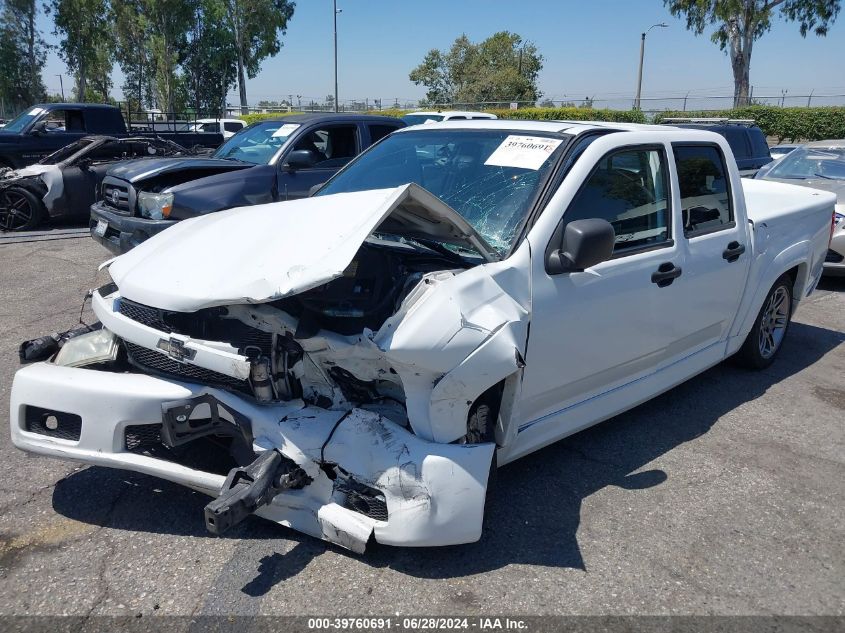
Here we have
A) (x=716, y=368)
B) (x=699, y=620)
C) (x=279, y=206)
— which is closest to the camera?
(x=699, y=620)

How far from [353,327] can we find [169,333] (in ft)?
2.62

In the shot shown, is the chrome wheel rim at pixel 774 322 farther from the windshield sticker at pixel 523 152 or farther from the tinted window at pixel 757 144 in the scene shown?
the tinted window at pixel 757 144

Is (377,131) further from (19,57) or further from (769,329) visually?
(19,57)

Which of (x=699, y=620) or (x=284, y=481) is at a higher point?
(x=284, y=481)

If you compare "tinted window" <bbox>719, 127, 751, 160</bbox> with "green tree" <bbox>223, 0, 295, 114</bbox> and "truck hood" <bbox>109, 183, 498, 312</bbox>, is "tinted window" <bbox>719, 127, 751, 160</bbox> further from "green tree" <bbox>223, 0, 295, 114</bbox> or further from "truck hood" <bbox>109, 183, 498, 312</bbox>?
"green tree" <bbox>223, 0, 295, 114</bbox>

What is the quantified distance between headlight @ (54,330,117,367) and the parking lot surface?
0.68 meters

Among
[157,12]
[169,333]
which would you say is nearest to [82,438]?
[169,333]

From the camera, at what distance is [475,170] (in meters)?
3.69

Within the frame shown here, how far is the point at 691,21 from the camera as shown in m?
37.4

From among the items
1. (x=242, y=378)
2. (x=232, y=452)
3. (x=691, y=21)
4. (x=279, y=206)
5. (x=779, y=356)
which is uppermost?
(x=691, y=21)

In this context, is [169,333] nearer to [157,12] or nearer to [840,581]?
[840,581]

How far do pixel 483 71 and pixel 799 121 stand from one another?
37041 millimetres

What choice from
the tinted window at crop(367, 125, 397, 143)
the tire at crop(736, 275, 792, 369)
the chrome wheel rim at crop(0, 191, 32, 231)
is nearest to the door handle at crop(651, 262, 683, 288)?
the tire at crop(736, 275, 792, 369)

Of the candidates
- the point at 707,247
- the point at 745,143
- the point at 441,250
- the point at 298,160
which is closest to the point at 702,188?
the point at 707,247
